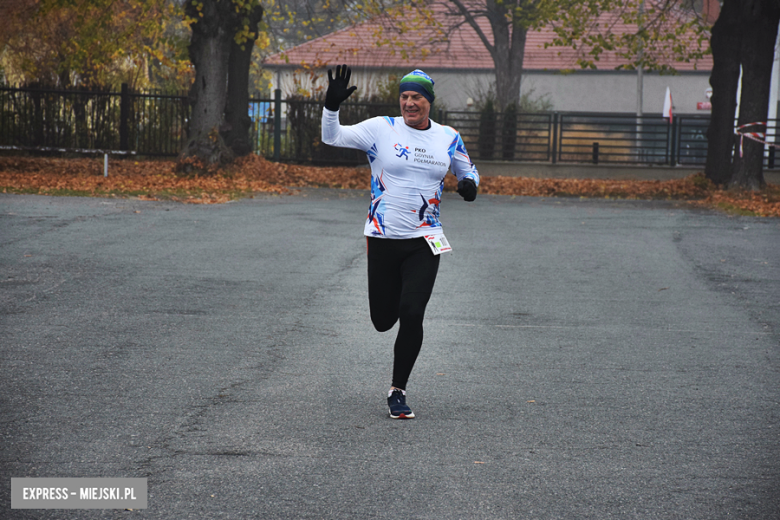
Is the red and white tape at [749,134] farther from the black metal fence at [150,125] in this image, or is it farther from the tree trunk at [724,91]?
the black metal fence at [150,125]

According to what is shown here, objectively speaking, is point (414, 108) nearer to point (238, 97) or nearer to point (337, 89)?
point (337, 89)

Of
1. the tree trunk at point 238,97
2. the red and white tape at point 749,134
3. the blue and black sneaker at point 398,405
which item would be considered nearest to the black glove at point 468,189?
the blue and black sneaker at point 398,405

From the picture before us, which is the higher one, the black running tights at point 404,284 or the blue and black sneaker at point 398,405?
the black running tights at point 404,284

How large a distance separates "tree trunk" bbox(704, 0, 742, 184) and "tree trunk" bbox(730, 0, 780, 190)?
34 cm

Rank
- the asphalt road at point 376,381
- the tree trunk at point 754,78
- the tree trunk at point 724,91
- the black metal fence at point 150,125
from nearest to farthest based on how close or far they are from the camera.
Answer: the asphalt road at point 376,381
the tree trunk at point 754,78
the tree trunk at point 724,91
the black metal fence at point 150,125

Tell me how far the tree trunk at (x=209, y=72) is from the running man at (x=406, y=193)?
16125mm

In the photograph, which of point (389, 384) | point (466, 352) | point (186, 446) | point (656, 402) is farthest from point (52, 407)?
point (656, 402)

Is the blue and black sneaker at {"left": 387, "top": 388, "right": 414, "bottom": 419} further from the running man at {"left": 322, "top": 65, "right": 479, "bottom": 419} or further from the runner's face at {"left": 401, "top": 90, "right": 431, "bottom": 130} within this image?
the runner's face at {"left": 401, "top": 90, "right": 431, "bottom": 130}

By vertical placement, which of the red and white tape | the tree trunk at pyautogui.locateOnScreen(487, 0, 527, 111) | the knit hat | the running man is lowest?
the running man

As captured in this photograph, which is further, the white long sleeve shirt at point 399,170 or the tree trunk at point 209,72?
the tree trunk at point 209,72

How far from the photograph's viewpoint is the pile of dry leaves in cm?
1817

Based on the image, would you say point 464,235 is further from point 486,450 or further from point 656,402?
point 486,450

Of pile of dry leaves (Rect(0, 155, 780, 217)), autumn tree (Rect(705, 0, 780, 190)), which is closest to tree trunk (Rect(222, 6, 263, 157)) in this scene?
pile of dry leaves (Rect(0, 155, 780, 217))

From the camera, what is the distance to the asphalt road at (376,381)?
3.97m
